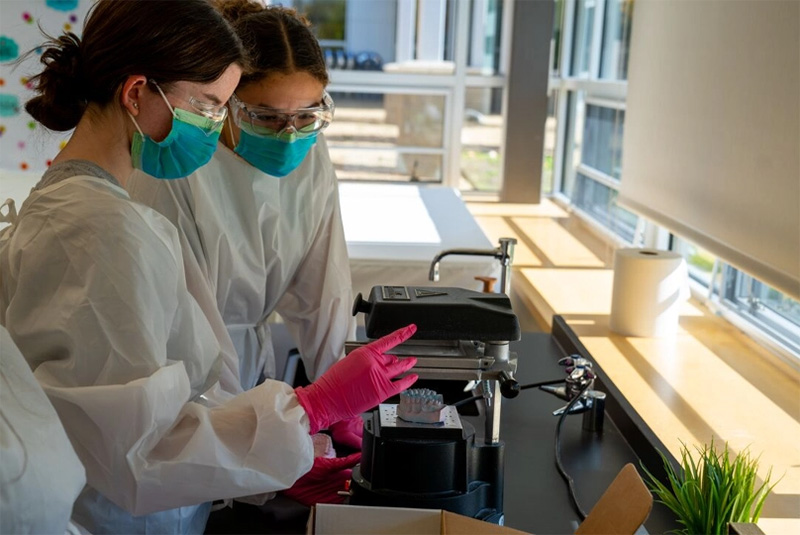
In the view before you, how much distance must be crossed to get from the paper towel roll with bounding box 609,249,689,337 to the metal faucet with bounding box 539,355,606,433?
1703mm

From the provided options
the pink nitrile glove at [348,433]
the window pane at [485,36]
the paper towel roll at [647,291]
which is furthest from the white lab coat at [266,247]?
the window pane at [485,36]

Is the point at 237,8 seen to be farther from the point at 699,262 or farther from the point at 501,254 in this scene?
the point at 699,262

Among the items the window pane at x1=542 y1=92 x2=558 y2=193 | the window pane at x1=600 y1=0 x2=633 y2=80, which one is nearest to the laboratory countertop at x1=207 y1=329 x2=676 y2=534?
the window pane at x1=600 y1=0 x2=633 y2=80

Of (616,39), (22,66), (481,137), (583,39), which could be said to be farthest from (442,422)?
(481,137)

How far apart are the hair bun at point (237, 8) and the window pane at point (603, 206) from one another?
3914mm

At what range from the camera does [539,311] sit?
171 inches

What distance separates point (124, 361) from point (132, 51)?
0.39 meters

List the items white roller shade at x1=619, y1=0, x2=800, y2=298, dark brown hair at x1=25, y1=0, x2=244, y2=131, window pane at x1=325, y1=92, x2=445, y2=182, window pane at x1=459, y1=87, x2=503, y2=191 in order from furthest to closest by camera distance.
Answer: window pane at x1=459, y1=87, x2=503, y2=191, window pane at x1=325, y1=92, x2=445, y2=182, white roller shade at x1=619, y1=0, x2=800, y2=298, dark brown hair at x1=25, y1=0, x2=244, y2=131

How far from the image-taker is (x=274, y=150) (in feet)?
5.61

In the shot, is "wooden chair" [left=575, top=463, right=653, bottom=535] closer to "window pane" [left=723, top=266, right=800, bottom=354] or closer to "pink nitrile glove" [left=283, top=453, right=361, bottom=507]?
"pink nitrile glove" [left=283, top=453, right=361, bottom=507]

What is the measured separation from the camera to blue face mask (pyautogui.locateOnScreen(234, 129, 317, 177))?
1692mm

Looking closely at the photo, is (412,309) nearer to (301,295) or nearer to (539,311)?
(301,295)

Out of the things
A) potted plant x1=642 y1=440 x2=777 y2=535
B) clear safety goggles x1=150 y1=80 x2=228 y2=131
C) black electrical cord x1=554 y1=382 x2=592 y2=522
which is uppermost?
clear safety goggles x1=150 y1=80 x2=228 y2=131

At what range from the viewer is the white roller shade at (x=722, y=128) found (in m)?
2.72
